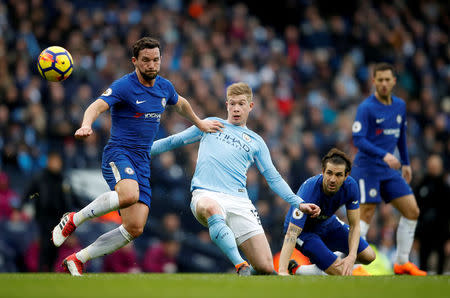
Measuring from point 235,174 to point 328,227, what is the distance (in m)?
1.25

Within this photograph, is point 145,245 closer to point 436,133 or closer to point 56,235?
point 56,235

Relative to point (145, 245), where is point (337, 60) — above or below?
above

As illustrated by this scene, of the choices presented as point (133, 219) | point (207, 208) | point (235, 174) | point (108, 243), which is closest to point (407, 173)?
point (235, 174)

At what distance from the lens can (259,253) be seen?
704 centimetres

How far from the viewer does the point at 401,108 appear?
824cm

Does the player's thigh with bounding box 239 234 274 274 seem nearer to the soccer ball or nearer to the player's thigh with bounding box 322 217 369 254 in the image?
the player's thigh with bounding box 322 217 369 254

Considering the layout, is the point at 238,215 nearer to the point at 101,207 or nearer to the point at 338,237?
the point at 338,237

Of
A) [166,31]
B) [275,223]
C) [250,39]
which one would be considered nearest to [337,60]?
[250,39]

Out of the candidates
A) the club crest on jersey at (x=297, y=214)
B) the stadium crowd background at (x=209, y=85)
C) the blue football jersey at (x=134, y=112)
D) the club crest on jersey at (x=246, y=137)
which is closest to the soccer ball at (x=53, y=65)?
A: the blue football jersey at (x=134, y=112)

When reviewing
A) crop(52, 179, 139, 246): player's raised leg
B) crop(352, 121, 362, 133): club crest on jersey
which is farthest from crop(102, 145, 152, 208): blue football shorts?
crop(352, 121, 362, 133): club crest on jersey

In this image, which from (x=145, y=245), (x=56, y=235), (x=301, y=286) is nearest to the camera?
(x=301, y=286)

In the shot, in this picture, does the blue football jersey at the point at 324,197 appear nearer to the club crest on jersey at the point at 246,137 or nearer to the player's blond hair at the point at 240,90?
the club crest on jersey at the point at 246,137

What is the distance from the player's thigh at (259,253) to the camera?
701cm

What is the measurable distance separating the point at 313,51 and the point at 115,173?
12129mm
